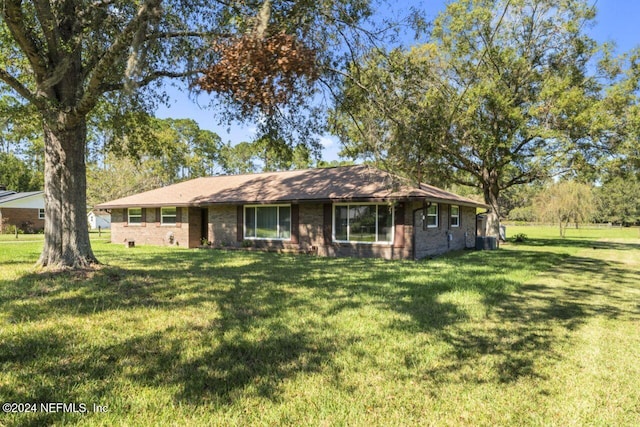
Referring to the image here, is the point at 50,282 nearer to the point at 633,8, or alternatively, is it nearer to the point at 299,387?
the point at 299,387

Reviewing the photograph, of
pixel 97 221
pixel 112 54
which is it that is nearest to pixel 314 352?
pixel 112 54

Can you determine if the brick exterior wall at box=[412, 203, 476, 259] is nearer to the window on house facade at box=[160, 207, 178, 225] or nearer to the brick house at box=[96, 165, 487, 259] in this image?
the brick house at box=[96, 165, 487, 259]

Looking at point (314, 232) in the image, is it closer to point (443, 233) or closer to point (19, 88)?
point (443, 233)

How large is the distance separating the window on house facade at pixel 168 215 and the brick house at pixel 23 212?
19871mm

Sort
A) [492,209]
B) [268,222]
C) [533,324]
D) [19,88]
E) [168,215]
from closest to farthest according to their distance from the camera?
1. [533,324]
2. [19,88]
3. [268,222]
4. [168,215]
5. [492,209]

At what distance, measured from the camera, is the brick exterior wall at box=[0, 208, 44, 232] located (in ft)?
101

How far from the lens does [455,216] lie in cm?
1859

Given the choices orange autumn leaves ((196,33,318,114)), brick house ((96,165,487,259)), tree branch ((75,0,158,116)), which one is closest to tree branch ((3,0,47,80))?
tree branch ((75,0,158,116))

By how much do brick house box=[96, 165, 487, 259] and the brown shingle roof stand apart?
0.16 feet

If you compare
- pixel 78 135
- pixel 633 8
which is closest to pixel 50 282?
pixel 78 135

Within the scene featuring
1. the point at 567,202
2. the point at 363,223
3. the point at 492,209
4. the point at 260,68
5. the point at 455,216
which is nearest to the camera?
the point at 260,68

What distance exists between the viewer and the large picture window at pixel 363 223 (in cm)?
1416

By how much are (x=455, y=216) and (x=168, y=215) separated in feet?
48.3

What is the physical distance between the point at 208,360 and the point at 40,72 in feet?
26.2
